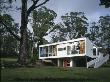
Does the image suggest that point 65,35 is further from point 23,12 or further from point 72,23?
point 23,12

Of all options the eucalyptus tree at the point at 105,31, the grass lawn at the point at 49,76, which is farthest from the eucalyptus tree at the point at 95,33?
the grass lawn at the point at 49,76

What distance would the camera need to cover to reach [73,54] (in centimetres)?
7125

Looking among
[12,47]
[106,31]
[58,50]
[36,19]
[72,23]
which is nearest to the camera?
[58,50]

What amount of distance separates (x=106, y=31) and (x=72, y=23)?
12.8m

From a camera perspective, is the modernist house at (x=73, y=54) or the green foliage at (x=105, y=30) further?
the green foliage at (x=105, y=30)

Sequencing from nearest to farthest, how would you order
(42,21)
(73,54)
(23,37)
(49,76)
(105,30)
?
1. (49,76)
2. (23,37)
3. (73,54)
4. (42,21)
5. (105,30)

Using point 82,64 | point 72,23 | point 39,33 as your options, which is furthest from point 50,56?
point 72,23

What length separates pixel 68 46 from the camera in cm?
7325

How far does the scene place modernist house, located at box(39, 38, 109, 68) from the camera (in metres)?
68.9

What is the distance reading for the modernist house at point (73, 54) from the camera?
226ft

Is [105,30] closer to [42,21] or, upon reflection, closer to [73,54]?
[42,21]

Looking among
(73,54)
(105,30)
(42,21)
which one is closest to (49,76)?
(73,54)

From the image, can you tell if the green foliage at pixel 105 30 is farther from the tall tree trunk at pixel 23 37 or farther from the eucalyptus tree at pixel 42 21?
the tall tree trunk at pixel 23 37

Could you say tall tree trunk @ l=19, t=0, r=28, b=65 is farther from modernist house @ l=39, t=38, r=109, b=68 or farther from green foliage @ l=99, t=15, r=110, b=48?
green foliage @ l=99, t=15, r=110, b=48
